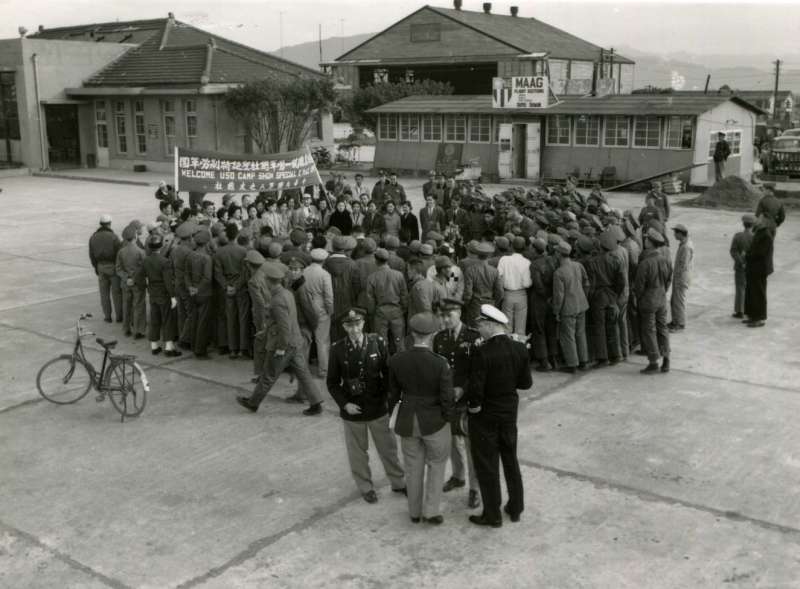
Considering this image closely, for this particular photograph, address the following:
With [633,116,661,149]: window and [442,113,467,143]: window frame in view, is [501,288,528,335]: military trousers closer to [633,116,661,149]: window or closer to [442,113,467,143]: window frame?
[633,116,661,149]: window

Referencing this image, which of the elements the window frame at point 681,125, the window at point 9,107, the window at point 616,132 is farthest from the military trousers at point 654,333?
the window at point 9,107

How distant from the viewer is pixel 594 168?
1181 inches

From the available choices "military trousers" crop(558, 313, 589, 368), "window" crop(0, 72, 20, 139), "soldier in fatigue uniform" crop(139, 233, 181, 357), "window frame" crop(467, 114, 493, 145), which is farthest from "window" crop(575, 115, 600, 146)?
"window" crop(0, 72, 20, 139)

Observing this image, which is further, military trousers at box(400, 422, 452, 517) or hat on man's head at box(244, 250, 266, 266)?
hat on man's head at box(244, 250, 266, 266)

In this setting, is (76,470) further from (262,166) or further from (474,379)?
(262,166)

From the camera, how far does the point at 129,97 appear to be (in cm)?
3809

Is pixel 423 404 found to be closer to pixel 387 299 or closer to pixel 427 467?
pixel 427 467

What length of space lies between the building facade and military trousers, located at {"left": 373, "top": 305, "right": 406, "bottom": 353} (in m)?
27.5

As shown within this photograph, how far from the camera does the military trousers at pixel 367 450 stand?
6859mm

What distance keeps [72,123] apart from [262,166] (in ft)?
93.2

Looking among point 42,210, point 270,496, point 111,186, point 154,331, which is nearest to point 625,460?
point 270,496

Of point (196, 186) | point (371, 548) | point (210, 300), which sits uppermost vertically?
point (196, 186)

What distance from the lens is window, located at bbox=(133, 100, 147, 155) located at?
125 feet

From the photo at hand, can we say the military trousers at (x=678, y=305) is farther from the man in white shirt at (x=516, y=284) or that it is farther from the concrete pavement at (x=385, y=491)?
the man in white shirt at (x=516, y=284)
